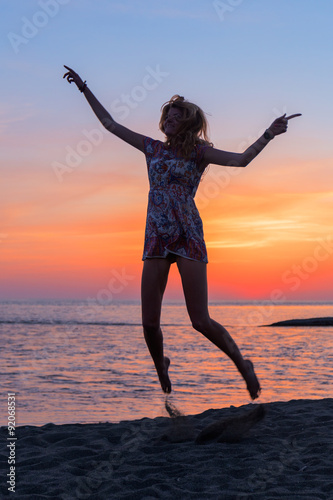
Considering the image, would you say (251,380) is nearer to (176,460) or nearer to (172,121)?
(176,460)

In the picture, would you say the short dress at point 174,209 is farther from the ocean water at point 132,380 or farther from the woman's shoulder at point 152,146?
the ocean water at point 132,380

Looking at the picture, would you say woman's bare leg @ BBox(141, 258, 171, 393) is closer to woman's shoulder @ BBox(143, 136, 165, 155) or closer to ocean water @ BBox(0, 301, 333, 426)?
woman's shoulder @ BBox(143, 136, 165, 155)

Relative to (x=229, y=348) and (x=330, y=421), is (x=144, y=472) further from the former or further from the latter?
(x=330, y=421)

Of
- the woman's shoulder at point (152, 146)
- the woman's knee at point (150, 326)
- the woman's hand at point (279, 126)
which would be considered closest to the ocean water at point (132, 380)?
the woman's knee at point (150, 326)

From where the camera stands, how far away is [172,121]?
4.03m

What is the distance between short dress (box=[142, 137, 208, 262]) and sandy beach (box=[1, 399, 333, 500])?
1323 mm

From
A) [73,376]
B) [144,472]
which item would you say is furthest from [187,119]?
[73,376]

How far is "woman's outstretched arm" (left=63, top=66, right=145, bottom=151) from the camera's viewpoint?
4.12 m

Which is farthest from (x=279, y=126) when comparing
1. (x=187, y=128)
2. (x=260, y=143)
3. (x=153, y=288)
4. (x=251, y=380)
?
(x=251, y=380)

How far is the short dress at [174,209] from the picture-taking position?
3842 mm

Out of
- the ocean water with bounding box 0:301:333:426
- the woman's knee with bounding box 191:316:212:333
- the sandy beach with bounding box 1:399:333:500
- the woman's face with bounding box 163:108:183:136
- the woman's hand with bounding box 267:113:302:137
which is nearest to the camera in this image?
the sandy beach with bounding box 1:399:333:500

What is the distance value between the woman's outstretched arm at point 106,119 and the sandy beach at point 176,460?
208cm

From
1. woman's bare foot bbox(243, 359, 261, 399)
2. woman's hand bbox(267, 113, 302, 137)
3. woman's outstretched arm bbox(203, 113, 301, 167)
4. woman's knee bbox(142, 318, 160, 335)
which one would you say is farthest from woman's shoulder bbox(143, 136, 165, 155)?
woman's bare foot bbox(243, 359, 261, 399)

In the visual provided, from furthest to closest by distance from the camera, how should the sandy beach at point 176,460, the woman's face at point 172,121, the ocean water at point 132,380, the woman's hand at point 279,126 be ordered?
the ocean water at point 132,380, the woman's face at point 172,121, the woman's hand at point 279,126, the sandy beach at point 176,460
